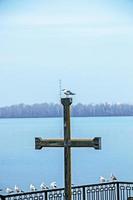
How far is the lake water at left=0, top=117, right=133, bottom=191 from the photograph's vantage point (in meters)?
8.50

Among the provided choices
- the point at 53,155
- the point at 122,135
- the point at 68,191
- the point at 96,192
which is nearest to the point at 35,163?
the point at 53,155

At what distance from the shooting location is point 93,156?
9.75 metres

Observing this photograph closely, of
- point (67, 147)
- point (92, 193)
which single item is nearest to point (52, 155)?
point (92, 193)

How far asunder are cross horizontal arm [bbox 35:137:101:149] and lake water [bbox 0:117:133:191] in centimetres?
460

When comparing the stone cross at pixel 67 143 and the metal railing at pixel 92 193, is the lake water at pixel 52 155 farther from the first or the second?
the stone cross at pixel 67 143

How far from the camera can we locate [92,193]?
4957 mm

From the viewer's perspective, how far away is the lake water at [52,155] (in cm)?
850

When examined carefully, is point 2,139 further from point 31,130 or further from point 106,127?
point 106,127

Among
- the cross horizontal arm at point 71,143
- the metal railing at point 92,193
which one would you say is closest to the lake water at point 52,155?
the metal railing at point 92,193

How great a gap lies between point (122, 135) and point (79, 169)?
1807mm

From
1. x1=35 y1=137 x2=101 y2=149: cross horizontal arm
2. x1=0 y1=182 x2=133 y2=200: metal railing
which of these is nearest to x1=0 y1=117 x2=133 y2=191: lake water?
x1=0 y1=182 x2=133 y2=200: metal railing

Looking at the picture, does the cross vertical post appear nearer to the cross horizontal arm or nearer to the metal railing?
the cross horizontal arm

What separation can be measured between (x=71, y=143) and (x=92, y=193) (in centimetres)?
173

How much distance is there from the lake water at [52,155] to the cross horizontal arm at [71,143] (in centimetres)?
460
